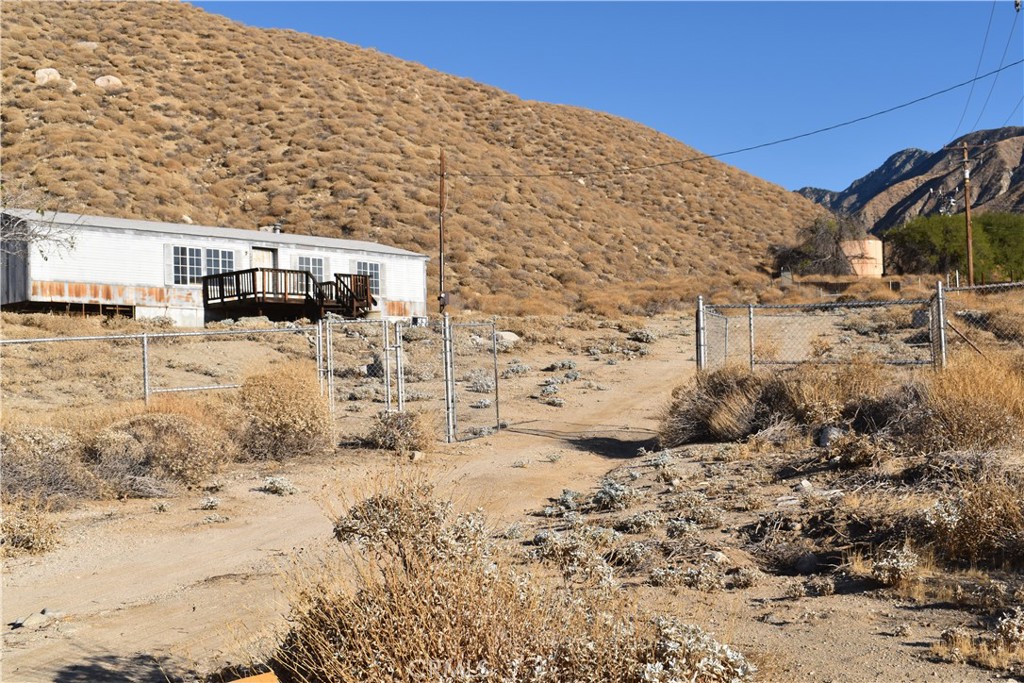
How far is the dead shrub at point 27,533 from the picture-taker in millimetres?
8539

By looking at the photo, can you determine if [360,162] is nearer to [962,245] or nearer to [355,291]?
[355,291]

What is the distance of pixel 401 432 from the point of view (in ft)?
45.4

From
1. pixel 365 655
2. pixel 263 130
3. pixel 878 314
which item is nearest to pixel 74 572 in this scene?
pixel 365 655

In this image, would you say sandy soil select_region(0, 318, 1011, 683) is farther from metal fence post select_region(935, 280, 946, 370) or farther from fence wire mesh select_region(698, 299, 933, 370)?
fence wire mesh select_region(698, 299, 933, 370)

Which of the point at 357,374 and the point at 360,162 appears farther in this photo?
the point at 360,162

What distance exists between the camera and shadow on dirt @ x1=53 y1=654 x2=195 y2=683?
5.36 meters

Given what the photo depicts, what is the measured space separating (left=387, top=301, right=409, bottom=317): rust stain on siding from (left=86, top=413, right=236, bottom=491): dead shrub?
854 inches

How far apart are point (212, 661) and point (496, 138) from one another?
212ft

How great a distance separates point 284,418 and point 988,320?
1923 centimetres

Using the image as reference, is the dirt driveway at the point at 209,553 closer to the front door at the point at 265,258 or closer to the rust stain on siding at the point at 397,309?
the front door at the point at 265,258

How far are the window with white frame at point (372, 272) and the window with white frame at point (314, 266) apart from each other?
5.50 feet

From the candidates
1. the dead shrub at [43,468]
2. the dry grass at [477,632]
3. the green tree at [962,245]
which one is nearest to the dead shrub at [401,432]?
the dead shrub at [43,468]

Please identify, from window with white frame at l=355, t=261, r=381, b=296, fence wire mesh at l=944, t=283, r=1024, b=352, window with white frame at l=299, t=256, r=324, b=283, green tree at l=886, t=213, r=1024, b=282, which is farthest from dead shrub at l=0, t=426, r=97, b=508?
green tree at l=886, t=213, r=1024, b=282

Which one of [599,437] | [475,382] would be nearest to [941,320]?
[599,437]
